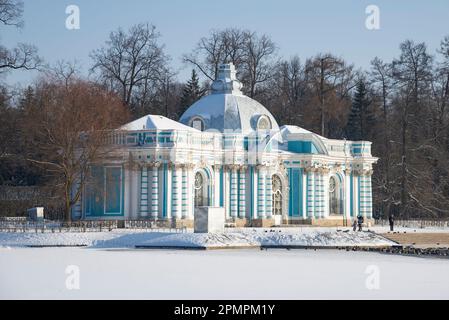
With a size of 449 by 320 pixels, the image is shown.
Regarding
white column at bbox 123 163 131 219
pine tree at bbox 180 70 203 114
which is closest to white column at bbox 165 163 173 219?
white column at bbox 123 163 131 219

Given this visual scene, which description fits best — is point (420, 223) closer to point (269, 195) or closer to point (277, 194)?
point (277, 194)

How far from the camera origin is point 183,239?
4156 cm

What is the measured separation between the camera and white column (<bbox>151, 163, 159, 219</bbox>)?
54031 mm

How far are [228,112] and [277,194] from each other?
5.87 metres

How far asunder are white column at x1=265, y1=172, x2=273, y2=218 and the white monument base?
1317 centimetres

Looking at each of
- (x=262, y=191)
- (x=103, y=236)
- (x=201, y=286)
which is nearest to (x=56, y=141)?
(x=103, y=236)

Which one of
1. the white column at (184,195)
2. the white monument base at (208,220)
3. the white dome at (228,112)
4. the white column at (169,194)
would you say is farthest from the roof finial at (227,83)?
the white monument base at (208,220)

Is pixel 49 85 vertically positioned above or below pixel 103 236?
above

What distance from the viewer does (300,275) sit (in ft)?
83.5

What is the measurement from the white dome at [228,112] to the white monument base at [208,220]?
1479 centimetres

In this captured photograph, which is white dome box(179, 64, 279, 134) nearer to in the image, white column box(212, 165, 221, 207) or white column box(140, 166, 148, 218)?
white column box(212, 165, 221, 207)

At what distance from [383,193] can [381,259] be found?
1634 inches

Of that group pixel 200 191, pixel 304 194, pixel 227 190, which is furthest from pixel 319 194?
pixel 200 191

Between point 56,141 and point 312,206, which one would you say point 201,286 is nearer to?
point 56,141
